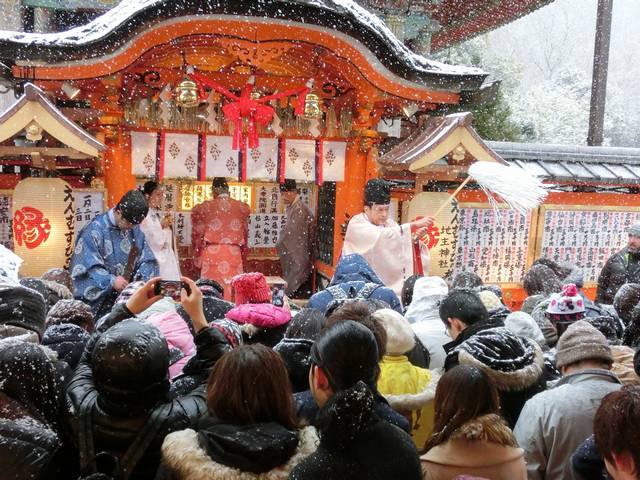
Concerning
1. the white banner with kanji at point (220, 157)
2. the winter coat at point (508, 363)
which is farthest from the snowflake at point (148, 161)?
the winter coat at point (508, 363)

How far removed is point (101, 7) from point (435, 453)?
41.7ft

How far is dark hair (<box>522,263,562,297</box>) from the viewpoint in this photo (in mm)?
6137

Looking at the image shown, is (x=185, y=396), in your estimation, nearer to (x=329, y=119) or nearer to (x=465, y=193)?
(x=329, y=119)

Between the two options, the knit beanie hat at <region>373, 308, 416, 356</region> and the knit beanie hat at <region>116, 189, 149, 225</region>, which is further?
the knit beanie hat at <region>116, 189, 149, 225</region>

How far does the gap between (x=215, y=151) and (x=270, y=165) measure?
2.90 ft

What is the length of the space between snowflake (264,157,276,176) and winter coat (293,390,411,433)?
681 centimetres

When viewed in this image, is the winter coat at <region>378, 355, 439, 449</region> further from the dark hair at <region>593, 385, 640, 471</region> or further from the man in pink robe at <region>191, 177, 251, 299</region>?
the man in pink robe at <region>191, 177, 251, 299</region>

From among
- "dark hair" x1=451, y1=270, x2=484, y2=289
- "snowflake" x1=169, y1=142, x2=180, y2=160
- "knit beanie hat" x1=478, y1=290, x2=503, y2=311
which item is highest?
"snowflake" x1=169, y1=142, x2=180, y2=160

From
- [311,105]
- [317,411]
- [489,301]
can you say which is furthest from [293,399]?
[311,105]

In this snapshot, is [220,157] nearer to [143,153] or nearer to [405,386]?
[143,153]

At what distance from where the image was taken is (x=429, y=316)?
4699 mm

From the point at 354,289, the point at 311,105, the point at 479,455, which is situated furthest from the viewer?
the point at 311,105

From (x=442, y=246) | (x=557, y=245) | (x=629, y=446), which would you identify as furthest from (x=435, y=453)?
(x=557, y=245)

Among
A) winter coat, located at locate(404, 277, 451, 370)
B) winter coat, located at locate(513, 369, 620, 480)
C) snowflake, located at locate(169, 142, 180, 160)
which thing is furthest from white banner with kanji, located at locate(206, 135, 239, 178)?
winter coat, located at locate(513, 369, 620, 480)
